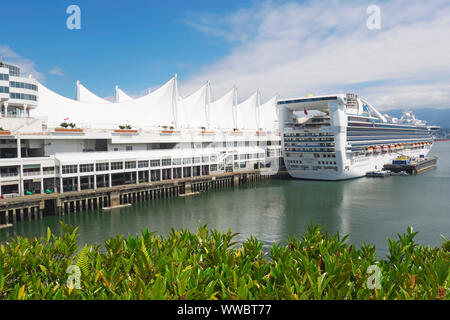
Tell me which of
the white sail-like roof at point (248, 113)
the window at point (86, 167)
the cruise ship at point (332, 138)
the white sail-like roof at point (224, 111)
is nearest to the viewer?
the window at point (86, 167)

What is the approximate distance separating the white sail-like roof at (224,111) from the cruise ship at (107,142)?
251 inches

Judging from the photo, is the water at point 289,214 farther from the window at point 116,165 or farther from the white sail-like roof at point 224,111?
the white sail-like roof at point 224,111

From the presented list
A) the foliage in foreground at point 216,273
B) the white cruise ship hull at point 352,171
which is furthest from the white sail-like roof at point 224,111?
the foliage in foreground at point 216,273

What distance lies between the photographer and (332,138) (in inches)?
2003

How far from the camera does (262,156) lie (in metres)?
59.2

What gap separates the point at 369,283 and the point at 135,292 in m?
6.14

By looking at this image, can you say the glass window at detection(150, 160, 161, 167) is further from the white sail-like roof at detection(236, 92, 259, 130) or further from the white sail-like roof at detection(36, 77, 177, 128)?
the white sail-like roof at detection(236, 92, 259, 130)

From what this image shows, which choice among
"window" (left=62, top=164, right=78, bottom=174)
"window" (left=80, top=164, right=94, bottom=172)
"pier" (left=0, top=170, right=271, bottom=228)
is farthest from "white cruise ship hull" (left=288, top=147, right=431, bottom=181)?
"window" (left=62, top=164, right=78, bottom=174)

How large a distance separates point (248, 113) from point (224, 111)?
9.18 meters

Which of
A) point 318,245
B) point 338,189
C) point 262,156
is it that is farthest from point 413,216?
point 262,156

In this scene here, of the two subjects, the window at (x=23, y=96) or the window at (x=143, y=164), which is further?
the window at (x=143, y=164)

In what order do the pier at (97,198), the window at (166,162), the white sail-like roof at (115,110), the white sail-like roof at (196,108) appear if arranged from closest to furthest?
the pier at (97,198) < the white sail-like roof at (115,110) < the window at (166,162) < the white sail-like roof at (196,108)

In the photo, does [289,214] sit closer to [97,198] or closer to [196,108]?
[97,198]

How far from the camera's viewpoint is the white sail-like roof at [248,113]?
78381 mm
